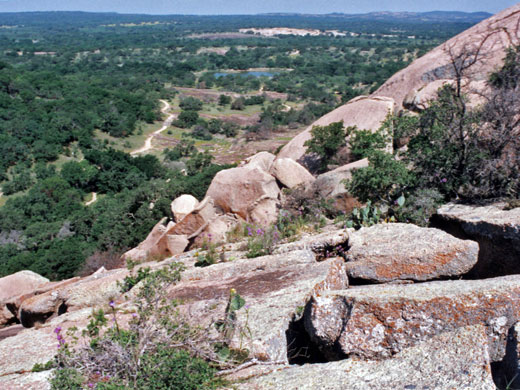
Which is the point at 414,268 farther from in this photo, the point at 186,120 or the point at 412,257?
the point at 186,120

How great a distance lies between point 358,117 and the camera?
63.0 feet

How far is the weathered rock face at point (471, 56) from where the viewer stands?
665 inches

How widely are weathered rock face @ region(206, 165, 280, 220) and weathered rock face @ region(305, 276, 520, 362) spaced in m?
8.71

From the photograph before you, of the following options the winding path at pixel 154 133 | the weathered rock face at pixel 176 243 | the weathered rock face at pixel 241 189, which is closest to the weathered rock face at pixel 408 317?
the weathered rock face at pixel 176 243

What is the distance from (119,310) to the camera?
6324mm

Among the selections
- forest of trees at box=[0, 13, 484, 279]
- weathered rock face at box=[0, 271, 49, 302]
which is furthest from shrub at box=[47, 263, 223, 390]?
forest of trees at box=[0, 13, 484, 279]

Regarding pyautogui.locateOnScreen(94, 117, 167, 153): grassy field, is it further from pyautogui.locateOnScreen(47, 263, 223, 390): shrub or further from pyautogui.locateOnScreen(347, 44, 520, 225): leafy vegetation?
pyautogui.locateOnScreen(47, 263, 223, 390): shrub

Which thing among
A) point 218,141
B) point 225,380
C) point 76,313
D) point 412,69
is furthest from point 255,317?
point 218,141

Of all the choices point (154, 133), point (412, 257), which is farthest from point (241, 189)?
point (154, 133)

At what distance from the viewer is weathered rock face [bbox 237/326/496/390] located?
3.52m

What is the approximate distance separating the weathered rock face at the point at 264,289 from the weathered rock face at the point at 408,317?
1.93 ft

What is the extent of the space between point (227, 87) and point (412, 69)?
74.0 meters

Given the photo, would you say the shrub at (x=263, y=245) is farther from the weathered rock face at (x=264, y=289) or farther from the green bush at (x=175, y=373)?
the green bush at (x=175, y=373)

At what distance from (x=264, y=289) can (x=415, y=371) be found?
2610 mm
